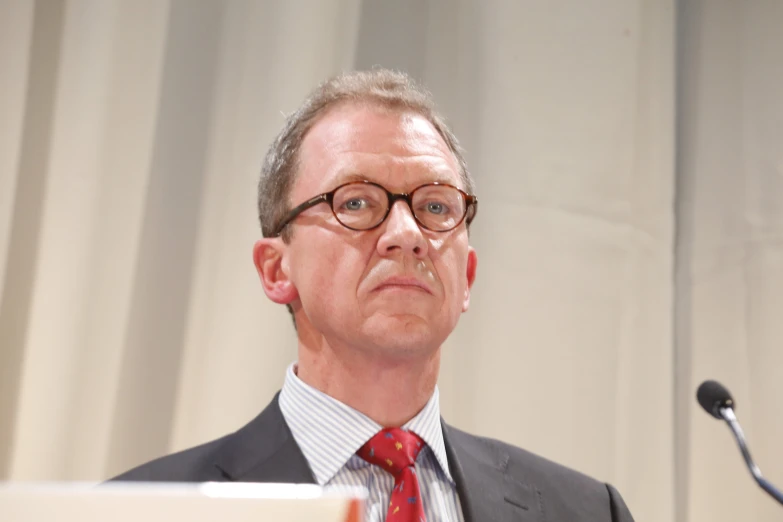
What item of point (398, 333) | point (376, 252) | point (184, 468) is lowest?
point (184, 468)

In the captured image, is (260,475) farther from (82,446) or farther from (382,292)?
(82,446)

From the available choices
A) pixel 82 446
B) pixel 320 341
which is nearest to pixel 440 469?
pixel 320 341

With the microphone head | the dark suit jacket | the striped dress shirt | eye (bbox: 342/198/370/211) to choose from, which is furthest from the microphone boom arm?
eye (bbox: 342/198/370/211)

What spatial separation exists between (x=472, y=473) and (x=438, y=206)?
0.42 metres

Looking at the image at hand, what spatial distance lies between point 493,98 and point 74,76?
0.98 m

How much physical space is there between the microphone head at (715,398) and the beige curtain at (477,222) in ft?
2.35

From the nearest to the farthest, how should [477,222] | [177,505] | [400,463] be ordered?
[177,505] → [400,463] → [477,222]

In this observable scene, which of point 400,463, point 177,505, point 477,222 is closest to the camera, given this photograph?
point 177,505

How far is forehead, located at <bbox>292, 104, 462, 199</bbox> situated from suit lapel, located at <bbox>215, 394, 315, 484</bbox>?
369 mm

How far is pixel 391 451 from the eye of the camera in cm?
115

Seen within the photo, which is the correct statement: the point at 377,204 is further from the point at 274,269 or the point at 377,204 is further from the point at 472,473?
the point at 472,473

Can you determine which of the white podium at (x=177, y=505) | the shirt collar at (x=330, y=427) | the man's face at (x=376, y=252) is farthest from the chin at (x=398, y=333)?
the white podium at (x=177, y=505)

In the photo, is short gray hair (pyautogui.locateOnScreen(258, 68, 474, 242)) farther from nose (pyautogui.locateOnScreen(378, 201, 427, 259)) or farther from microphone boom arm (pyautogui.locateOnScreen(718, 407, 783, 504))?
microphone boom arm (pyautogui.locateOnScreen(718, 407, 783, 504))

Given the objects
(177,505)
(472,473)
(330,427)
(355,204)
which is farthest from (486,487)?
(177,505)
